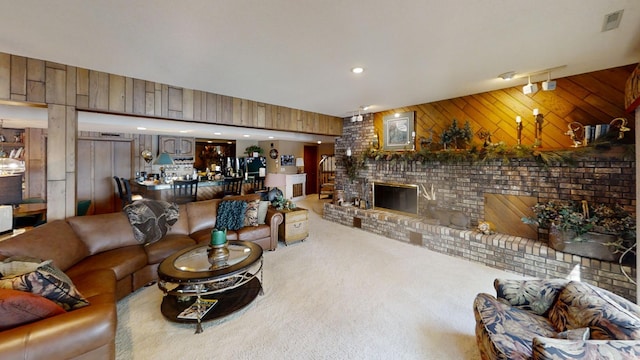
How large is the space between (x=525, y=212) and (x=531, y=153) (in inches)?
35.4

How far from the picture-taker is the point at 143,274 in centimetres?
278

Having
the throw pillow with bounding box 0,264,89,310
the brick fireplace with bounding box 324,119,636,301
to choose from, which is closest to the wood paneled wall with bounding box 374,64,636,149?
the brick fireplace with bounding box 324,119,636,301

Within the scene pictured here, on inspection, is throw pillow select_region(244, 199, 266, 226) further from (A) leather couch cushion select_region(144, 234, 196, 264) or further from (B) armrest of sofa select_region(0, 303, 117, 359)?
(B) armrest of sofa select_region(0, 303, 117, 359)

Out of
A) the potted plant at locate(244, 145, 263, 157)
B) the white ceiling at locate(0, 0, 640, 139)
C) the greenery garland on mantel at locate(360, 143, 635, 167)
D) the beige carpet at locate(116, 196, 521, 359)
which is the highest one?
the white ceiling at locate(0, 0, 640, 139)

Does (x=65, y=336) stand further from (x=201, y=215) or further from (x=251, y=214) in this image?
(x=251, y=214)

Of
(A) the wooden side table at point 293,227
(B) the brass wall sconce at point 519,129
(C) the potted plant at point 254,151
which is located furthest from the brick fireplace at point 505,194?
(C) the potted plant at point 254,151

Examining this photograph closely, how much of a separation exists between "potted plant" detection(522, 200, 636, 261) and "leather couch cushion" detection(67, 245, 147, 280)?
16.5 ft

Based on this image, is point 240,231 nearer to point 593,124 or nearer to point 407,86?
point 407,86

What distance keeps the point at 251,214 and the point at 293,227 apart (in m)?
0.80

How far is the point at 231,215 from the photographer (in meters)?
3.81

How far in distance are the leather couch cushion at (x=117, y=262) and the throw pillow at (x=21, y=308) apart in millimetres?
1021

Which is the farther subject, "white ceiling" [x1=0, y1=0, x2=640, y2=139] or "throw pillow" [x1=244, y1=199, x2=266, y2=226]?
"throw pillow" [x1=244, y1=199, x2=266, y2=226]

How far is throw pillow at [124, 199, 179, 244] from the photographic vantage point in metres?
3.12

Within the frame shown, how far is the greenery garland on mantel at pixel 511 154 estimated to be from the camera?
284 cm
